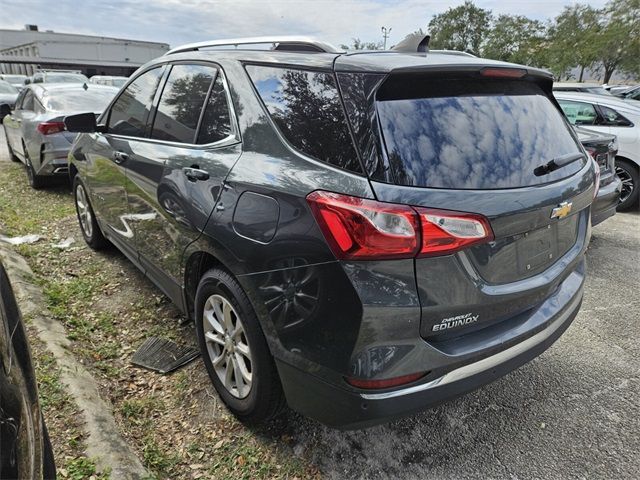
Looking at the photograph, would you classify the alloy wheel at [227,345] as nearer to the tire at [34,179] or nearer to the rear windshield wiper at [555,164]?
the rear windshield wiper at [555,164]

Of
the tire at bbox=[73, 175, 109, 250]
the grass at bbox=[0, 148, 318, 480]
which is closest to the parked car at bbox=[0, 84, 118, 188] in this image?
the tire at bbox=[73, 175, 109, 250]

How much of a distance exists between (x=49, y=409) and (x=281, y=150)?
1.74 m

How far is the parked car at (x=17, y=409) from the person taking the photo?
43.1 inches

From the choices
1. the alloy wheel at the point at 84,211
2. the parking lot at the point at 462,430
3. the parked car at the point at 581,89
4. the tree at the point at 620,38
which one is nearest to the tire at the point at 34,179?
the alloy wheel at the point at 84,211

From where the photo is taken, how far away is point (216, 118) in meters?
2.49

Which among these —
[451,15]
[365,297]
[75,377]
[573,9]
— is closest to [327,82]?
[365,297]

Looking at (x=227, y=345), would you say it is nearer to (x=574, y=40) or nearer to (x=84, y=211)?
(x=84, y=211)

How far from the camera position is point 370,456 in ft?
7.52

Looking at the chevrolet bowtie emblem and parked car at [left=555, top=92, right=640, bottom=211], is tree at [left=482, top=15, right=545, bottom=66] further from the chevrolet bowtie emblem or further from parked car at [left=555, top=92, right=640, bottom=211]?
the chevrolet bowtie emblem

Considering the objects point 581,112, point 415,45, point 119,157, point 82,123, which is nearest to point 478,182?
point 415,45

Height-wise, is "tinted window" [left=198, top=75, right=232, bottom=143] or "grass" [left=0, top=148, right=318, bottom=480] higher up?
"tinted window" [left=198, top=75, right=232, bottom=143]

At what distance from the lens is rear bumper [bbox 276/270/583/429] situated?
5.83ft

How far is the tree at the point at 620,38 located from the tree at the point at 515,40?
235 inches

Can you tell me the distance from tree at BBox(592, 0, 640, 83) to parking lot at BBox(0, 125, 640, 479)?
1503 inches
